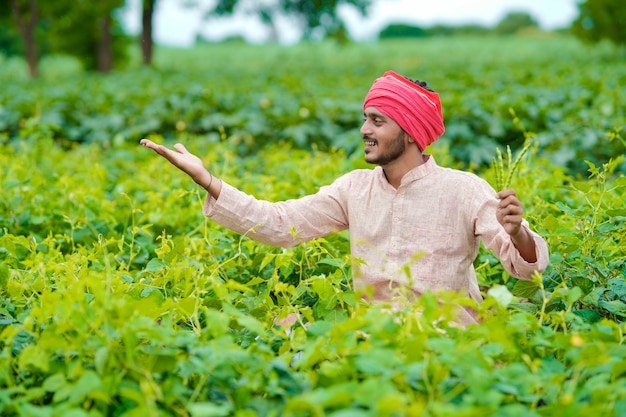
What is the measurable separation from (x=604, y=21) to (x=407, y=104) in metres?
19.3

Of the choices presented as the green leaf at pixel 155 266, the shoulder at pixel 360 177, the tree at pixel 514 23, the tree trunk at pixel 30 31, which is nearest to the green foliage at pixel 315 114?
the shoulder at pixel 360 177

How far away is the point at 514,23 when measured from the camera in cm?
7506

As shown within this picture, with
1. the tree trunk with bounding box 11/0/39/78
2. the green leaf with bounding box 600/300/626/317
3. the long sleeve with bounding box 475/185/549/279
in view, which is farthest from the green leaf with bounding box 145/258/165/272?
the tree trunk with bounding box 11/0/39/78

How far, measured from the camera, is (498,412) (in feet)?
5.74

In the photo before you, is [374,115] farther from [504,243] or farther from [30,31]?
[30,31]

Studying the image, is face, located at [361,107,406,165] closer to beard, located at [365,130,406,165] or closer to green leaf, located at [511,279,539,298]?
beard, located at [365,130,406,165]

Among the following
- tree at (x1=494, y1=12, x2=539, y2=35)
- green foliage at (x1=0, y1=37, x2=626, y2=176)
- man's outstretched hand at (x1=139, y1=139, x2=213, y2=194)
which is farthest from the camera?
tree at (x1=494, y1=12, x2=539, y2=35)

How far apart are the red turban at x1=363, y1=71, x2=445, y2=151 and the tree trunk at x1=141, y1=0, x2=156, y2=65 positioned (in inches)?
695

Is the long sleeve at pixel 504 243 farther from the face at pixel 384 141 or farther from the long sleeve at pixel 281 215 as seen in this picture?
the long sleeve at pixel 281 215

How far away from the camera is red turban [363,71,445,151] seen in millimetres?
2752

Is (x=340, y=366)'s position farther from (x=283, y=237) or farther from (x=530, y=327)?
(x=283, y=237)

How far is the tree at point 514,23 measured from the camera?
244 ft

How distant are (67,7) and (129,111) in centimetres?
1546

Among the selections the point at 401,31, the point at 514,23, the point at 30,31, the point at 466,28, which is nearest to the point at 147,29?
the point at 30,31
